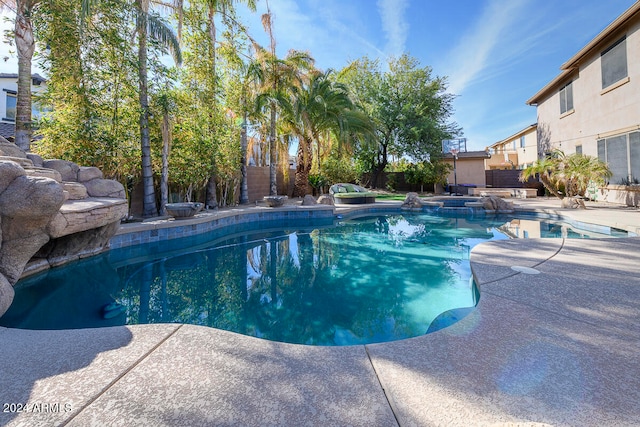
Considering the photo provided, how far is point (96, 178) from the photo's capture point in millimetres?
6098

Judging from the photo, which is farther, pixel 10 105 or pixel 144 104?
pixel 10 105

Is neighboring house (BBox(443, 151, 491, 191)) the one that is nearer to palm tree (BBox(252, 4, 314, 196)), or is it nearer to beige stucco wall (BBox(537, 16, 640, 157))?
beige stucco wall (BBox(537, 16, 640, 157))

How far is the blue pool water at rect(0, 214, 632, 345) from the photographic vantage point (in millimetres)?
3189

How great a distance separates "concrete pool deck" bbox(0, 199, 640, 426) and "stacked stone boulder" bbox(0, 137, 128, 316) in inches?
68.2

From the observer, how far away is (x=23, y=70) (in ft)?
21.9

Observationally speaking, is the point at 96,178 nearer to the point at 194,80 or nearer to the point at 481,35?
the point at 194,80

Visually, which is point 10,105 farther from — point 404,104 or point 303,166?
point 404,104

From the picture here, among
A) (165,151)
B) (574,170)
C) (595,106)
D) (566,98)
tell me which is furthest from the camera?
(566,98)

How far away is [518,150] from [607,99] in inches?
626

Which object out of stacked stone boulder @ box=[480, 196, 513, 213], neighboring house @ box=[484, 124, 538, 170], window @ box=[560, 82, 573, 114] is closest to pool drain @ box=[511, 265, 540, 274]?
stacked stone boulder @ box=[480, 196, 513, 213]

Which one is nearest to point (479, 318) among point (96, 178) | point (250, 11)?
point (96, 178)

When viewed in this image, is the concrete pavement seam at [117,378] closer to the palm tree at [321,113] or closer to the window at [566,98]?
the palm tree at [321,113]

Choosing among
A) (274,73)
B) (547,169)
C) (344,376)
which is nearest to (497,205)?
(547,169)

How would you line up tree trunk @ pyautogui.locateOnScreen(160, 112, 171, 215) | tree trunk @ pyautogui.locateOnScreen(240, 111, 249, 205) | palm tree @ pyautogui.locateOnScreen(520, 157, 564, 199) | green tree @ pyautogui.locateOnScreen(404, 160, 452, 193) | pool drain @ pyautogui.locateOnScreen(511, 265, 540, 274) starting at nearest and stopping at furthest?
pool drain @ pyautogui.locateOnScreen(511, 265, 540, 274), tree trunk @ pyautogui.locateOnScreen(160, 112, 171, 215), palm tree @ pyautogui.locateOnScreen(520, 157, 564, 199), tree trunk @ pyautogui.locateOnScreen(240, 111, 249, 205), green tree @ pyautogui.locateOnScreen(404, 160, 452, 193)
